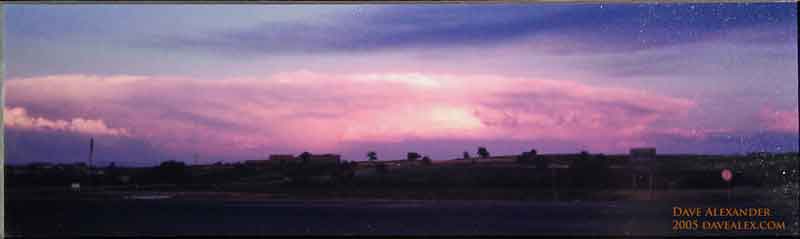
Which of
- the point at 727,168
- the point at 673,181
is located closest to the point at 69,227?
the point at 673,181

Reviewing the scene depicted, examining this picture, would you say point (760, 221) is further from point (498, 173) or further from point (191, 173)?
point (191, 173)

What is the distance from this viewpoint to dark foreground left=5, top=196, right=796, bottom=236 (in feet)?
21.1

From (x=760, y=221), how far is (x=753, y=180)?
13.3 inches

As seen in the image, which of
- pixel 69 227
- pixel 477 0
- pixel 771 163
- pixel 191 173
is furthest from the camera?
pixel 191 173

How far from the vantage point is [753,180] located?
20.5ft

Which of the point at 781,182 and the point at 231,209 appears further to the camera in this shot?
the point at 231,209

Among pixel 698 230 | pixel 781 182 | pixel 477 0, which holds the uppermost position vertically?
pixel 477 0

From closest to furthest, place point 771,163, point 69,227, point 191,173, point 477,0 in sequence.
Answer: point 477,0
point 771,163
point 69,227
point 191,173

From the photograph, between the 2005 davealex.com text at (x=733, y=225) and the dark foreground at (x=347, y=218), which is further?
the dark foreground at (x=347, y=218)

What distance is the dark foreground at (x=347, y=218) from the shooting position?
6.43m

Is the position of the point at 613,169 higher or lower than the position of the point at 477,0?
lower

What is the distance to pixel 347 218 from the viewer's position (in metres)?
6.83

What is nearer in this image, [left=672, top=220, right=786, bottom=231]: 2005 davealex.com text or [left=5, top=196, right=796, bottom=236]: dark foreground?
[left=672, top=220, right=786, bottom=231]: 2005 davealex.com text

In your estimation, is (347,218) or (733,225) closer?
(733,225)
